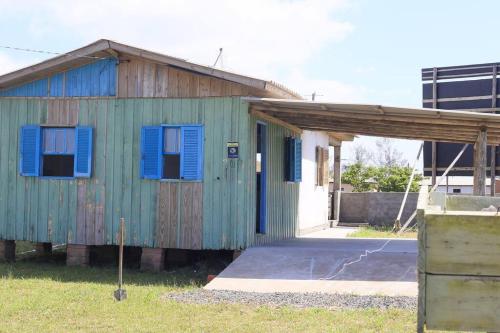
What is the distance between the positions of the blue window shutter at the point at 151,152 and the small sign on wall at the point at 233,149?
1275 mm

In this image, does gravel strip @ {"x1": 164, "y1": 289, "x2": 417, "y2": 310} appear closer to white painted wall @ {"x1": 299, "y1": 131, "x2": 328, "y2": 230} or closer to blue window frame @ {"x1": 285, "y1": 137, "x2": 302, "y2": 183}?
blue window frame @ {"x1": 285, "y1": 137, "x2": 302, "y2": 183}

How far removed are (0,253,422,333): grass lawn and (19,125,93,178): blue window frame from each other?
2.91 m

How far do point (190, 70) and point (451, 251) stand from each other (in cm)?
840

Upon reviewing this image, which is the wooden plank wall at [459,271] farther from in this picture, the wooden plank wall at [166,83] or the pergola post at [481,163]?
the wooden plank wall at [166,83]

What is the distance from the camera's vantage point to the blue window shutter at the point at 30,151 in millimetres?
12062

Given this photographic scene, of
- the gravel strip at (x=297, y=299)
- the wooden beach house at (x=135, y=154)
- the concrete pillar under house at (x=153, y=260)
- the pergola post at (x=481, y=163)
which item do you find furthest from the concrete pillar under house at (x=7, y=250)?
the pergola post at (x=481, y=163)

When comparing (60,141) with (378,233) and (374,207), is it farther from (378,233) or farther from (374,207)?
(374,207)

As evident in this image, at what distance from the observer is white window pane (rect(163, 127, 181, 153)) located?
11422 mm

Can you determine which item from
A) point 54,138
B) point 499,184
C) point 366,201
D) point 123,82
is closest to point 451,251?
point 123,82

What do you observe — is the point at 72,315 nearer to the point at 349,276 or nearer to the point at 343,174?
the point at 349,276

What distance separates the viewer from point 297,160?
13.8m

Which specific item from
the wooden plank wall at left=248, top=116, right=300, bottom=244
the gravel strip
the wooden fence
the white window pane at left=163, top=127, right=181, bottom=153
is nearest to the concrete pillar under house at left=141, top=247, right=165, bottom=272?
the wooden plank wall at left=248, top=116, right=300, bottom=244

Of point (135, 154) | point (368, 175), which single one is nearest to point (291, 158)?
point (135, 154)

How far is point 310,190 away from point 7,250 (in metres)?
7.36
